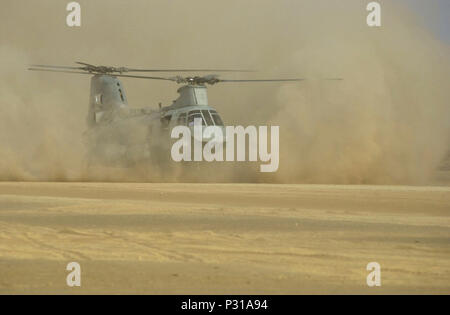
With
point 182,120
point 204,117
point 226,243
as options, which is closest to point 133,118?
point 182,120

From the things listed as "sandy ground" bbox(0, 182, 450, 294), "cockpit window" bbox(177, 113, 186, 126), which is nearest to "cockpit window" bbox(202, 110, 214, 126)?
"cockpit window" bbox(177, 113, 186, 126)

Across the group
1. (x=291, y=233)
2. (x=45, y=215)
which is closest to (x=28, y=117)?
(x=45, y=215)

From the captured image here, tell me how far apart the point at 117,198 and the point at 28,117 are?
522 inches

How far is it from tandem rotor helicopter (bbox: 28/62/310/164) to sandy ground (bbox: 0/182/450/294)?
6.63 meters

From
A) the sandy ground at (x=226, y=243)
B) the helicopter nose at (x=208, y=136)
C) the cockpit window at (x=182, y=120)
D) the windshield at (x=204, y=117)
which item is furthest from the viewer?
the cockpit window at (x=182, y=120)

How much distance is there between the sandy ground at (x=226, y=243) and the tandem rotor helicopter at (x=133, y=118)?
261 inches

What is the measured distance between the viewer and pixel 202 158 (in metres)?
21.5

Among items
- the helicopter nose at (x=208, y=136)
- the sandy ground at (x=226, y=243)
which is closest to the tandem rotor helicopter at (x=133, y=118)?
the helicopter nose at (x=208, y=136)

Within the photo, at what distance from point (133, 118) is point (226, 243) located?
15.8 metres

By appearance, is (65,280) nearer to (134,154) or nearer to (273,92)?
(134,154)

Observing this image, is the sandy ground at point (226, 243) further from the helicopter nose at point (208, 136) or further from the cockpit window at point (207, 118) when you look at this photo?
the cockpit window at point (207, 118)

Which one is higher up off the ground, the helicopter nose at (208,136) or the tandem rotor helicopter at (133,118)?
the tandem rotor helicopter at (133,118)

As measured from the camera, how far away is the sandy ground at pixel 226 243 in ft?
20.8

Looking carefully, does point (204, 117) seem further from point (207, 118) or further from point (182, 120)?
point (182, 120)
